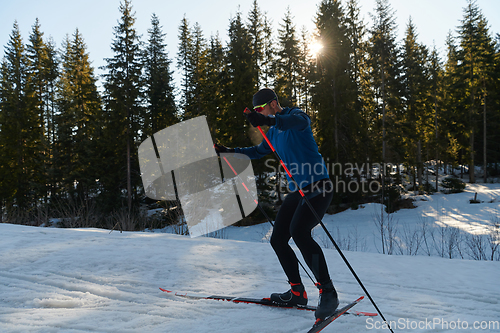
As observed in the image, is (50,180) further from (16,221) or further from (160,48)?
(160,48)

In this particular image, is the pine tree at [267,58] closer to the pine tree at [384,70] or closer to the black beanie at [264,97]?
the pine tree at [384,70]

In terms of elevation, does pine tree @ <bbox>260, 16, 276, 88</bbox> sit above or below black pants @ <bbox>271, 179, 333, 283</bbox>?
above

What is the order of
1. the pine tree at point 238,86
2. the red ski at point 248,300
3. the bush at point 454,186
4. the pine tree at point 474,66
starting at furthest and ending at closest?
the pine tree at point 474,66, the bush at point 454,186, the pine tree at point 238,86, the red ski at point 248,300

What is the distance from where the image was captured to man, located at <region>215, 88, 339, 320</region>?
2342 mm

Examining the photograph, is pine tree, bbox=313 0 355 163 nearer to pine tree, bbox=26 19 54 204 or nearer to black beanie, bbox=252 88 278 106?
black beanie, bbox=252 88 278 106

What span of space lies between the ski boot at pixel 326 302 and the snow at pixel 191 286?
0.58ft

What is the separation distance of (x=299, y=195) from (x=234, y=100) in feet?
53.1

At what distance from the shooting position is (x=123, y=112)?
19344mm

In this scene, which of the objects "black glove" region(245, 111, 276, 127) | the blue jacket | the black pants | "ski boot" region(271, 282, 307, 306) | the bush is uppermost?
"black glove" region(245, 111, 276, 127)

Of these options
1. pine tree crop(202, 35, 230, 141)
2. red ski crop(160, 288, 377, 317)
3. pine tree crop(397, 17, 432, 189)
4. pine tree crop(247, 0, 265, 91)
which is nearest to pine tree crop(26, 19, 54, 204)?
pine tree crop(202, 35, 230, 141)

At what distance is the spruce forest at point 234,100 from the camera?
1922 cm

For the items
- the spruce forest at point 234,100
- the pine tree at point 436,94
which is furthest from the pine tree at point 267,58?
the pine tree at point 436,94

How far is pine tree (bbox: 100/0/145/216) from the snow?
14.3m

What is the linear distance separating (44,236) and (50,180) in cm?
1988
